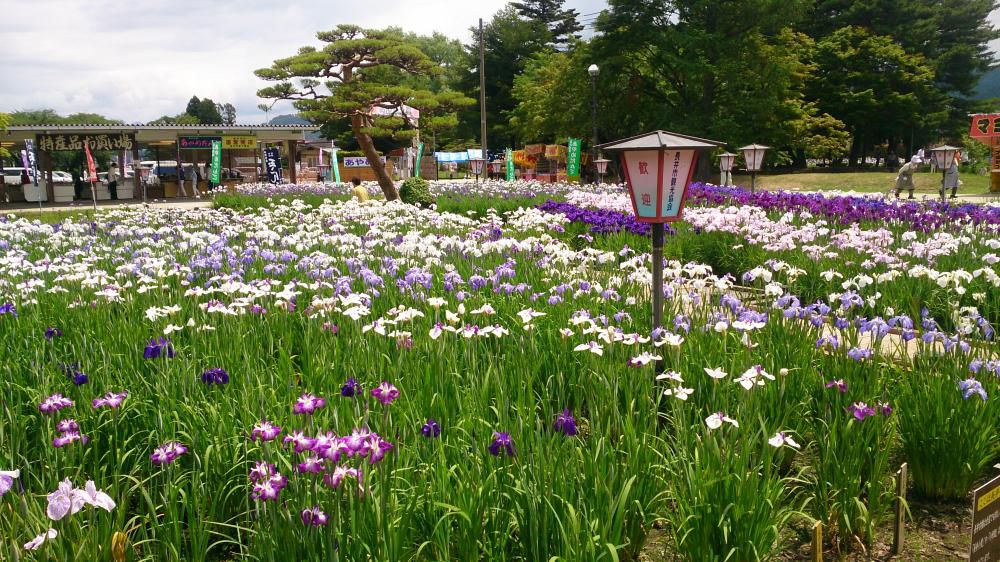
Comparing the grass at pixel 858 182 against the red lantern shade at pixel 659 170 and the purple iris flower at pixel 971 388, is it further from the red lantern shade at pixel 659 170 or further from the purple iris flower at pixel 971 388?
the purple iris flower at pixel 971 388

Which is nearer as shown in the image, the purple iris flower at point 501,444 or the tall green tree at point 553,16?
the purple iris flower at point 501,444

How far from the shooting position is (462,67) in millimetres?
52750

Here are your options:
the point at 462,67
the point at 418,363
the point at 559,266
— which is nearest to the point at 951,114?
the point at 462,67

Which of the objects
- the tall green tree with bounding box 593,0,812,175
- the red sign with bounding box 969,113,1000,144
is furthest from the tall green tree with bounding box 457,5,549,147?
the red sign with bounding box 969,113,1000,144

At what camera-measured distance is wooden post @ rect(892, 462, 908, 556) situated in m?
2.48

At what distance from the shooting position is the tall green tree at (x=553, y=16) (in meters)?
52.8

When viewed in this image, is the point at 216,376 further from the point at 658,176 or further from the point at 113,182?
the point at 113,182

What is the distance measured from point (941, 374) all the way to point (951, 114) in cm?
3825

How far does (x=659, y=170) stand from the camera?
3.56 metres

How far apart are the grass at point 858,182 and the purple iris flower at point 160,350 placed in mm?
24960

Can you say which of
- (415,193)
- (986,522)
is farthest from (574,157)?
(986,522)

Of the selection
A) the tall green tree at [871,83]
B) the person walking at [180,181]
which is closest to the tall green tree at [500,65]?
the tall green tree at [871,83]

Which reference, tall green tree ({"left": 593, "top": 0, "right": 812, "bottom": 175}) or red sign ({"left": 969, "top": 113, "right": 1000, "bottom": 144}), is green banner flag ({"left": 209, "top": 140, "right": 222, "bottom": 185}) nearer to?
tall green tree ({"left": 593, "top": 0, "right": 812, "bottom": 175})

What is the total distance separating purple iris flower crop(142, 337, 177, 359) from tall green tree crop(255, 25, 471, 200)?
42.3ft
